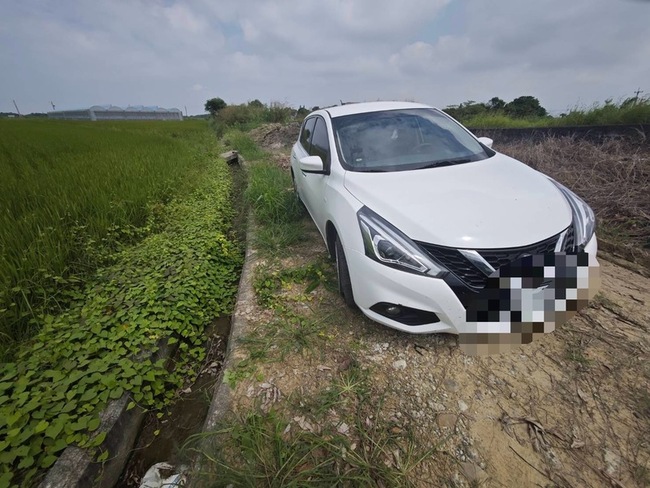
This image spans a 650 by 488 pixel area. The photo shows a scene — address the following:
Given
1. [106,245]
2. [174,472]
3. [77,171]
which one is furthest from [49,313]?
[77,171]

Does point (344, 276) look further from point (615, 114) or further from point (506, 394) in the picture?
point (615, 114)

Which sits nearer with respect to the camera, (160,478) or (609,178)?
(160,478)

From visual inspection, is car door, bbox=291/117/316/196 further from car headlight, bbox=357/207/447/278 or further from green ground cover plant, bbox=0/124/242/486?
car headlight, bbox=357/207/447/278

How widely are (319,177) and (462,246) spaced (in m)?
1.52

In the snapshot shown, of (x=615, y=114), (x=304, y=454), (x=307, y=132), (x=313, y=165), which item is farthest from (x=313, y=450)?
(x=615, y=114)

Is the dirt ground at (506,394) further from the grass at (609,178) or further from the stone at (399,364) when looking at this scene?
the grass at (609,178)

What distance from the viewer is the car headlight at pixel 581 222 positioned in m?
1.64

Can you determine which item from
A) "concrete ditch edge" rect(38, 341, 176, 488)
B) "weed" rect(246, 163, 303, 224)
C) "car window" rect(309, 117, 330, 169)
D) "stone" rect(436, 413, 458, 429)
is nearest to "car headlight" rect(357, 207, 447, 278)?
"stone" rect(436, 413, 458, 429)

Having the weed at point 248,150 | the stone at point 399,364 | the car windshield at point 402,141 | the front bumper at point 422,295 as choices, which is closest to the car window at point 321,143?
the car windshield at point 402,141

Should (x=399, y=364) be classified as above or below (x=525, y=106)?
below

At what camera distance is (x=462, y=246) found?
144 centimetres

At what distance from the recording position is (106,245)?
289 cm

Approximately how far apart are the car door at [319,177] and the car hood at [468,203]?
419mm

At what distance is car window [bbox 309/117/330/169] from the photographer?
255cm
